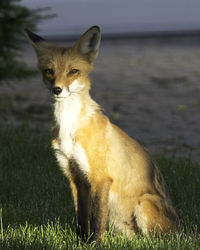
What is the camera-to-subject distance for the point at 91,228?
463 centimetres

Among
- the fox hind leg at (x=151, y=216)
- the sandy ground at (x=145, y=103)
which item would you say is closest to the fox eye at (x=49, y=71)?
the fox hind leg at (x=151, y=216)

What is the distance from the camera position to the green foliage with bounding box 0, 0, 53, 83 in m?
10.5

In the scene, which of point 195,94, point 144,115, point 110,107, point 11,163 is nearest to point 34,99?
point 110,107

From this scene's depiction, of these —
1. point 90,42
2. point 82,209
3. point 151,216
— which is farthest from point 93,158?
point 90,42

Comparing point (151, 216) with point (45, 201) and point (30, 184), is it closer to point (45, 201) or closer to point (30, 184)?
point (45, 201)

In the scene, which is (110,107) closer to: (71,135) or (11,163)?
(11,163)

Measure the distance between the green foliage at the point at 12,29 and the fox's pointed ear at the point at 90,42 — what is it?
20.1ft

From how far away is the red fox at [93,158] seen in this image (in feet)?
14.4

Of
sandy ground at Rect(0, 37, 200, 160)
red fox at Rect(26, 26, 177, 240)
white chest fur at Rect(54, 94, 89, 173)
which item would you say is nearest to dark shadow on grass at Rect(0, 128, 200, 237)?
red fox at Rect(26, 26, 177, 240)

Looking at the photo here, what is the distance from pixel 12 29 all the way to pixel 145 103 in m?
7.74

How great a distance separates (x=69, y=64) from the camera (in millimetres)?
4383

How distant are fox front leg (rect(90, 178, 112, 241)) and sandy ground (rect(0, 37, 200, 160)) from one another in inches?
133

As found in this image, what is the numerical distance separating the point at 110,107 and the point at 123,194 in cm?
1156

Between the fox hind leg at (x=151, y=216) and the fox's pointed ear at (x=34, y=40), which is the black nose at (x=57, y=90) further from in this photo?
the fox hind leg at (x=151, y=216)
